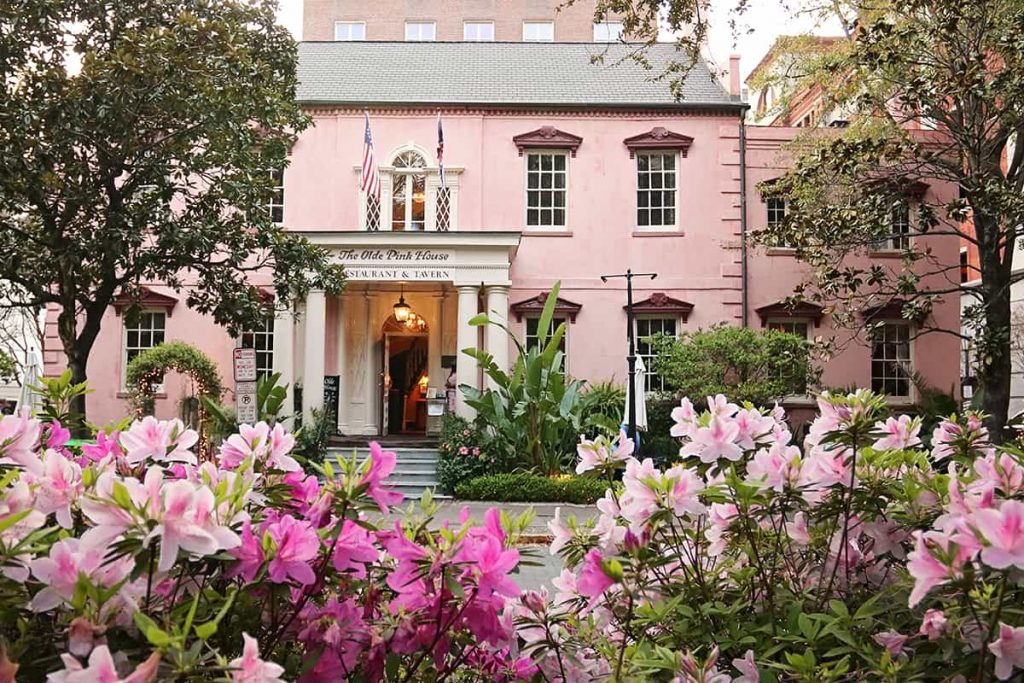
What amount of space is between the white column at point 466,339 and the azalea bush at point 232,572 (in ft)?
56.5

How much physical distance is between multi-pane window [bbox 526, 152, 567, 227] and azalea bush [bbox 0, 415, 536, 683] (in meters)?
20.6

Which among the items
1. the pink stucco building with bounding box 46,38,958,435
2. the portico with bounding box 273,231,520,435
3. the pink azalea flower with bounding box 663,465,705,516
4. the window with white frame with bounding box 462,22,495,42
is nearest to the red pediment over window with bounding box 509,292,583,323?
the pink stucco building with bounding box 46,38,958,435

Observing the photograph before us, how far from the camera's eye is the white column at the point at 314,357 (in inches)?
776

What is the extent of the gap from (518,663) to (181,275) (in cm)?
2179

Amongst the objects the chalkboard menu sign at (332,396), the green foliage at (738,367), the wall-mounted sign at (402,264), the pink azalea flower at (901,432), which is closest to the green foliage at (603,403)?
the green foliage at (738,367)

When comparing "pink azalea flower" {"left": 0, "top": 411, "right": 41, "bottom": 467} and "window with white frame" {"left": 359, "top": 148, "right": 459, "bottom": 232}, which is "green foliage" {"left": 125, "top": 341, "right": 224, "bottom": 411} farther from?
"pink azalea flower" {"left": 0, "top": 411, "right": 41, "bottom": 467}

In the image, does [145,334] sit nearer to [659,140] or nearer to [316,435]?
[316,435]

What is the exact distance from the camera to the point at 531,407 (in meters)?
18.1

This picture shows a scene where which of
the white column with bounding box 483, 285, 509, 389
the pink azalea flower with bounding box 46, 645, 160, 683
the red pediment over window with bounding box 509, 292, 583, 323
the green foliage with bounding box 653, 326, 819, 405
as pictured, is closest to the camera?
the pink azalea flower with bounding box 46, 645, 160, 683

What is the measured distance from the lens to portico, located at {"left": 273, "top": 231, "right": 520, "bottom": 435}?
19.9 metres

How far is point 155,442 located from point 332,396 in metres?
19.1

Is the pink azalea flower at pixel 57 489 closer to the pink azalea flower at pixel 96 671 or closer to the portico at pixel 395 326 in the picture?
the pink azalea flower at pixel 96 671

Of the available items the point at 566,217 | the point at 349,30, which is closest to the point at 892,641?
the point at 566,217

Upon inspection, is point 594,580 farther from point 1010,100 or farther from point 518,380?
point 518,380
